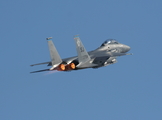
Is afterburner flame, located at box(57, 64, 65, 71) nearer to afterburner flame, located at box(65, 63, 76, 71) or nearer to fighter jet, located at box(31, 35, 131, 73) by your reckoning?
fighter jet, located at box(31, 35, 131, 73)

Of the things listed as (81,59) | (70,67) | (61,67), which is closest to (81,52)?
(81,59)

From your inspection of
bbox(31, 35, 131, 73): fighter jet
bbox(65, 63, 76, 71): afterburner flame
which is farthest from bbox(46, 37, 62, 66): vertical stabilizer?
bbox(65, 63, 76, 71): afterburner flame

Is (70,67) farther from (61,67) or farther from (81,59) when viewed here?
(81,59)

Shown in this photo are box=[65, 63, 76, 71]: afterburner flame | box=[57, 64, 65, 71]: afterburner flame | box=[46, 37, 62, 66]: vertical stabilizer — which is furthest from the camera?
box=[65, 63, 76, 71]: afterburner flame

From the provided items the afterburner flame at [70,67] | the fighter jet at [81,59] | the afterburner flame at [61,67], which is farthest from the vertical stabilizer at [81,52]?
the afterburner flame at [61,67]

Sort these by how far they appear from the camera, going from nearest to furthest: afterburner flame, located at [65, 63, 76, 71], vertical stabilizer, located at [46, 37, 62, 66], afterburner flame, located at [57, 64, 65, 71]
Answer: vertical stabilizer, located at [46, 37, 62, 66]
afterburner flame, located at [57, 64, 65, 71]
afterburner flame, located at [65, 63, 76, 71]

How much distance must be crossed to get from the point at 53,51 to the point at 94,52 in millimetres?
8264

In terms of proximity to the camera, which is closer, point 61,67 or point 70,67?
point 61,67

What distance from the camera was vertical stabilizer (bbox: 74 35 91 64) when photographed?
52.6m

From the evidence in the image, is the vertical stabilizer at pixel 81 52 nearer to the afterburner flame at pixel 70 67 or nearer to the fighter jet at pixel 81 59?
the fighter jet at pixel 81 59

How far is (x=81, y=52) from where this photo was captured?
53469 mm

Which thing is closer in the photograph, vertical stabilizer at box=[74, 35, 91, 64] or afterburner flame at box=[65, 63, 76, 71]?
vertical stabilizer at box=[74, 35, 91, 64]

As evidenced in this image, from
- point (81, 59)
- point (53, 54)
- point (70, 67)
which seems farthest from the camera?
point (70, 67)

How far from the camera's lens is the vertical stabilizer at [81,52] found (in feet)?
173
